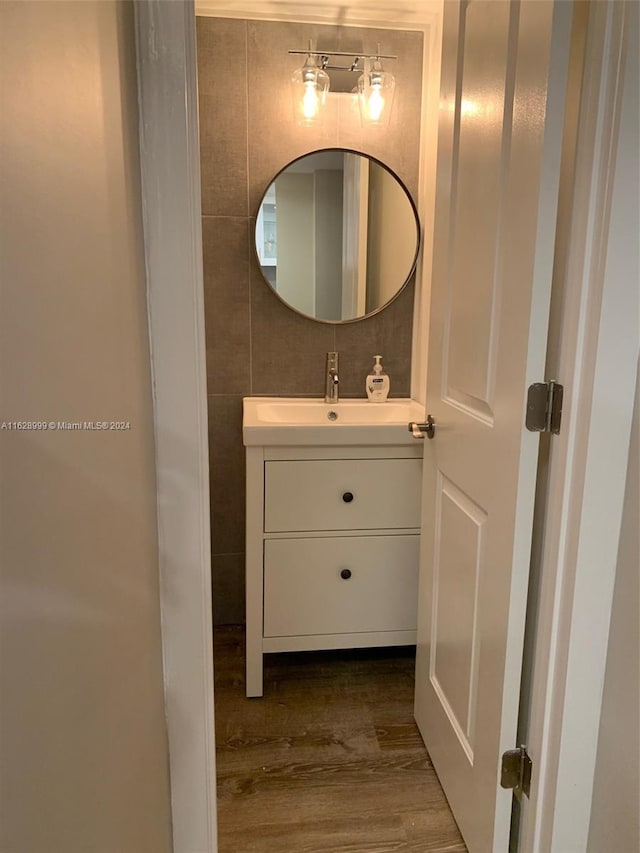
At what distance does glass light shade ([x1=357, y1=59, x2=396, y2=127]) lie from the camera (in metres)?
1.95

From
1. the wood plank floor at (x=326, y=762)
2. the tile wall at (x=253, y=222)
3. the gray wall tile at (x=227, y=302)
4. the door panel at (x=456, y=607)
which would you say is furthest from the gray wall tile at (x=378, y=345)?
the wood plank floor at (x=326, y=762)

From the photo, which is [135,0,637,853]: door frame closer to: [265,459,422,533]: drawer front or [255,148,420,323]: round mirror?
[265,459,422,533]: drawer front

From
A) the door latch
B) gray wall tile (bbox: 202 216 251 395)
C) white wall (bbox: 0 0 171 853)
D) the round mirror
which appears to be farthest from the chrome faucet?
white wall (bbox: 0 0 171 853)

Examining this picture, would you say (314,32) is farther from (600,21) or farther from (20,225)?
(20,225)

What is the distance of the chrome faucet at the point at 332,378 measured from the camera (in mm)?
2104

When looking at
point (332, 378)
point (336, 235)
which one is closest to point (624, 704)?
point (332, 378)

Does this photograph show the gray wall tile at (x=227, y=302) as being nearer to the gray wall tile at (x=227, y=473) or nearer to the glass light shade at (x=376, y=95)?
the gray wall tile at (x=227, y=473)

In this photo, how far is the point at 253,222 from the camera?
2041 mm

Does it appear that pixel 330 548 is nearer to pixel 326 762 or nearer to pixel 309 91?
pixel 326 762

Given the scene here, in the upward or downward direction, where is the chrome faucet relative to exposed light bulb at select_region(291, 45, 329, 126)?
downward

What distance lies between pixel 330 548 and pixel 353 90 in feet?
4.82

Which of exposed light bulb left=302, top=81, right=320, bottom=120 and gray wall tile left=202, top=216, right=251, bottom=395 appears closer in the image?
exposed light bulb left=302, top=81, right=320, bottom=120

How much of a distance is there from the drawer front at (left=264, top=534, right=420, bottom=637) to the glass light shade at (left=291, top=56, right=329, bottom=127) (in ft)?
4.46

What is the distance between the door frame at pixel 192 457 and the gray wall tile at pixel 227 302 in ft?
3.68
